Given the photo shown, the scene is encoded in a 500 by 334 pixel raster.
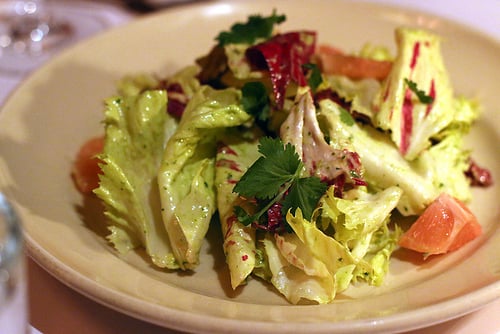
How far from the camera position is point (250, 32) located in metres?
2.49

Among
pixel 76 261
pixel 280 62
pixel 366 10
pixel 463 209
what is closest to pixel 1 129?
pixel 76 261

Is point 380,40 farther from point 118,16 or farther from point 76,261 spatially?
point 76,261

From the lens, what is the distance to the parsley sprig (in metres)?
1.90

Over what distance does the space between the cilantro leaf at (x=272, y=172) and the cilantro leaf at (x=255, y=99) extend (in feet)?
0.95

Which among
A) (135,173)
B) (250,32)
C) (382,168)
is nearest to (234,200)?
(135,173)

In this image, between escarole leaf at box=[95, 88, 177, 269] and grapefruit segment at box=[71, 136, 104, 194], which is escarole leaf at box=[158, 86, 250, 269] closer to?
escarole leaf at box=[95, 88, 177, 269]

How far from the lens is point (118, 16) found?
3.86 metres

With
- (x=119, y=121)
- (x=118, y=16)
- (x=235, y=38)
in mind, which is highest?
(x=235, y=38)

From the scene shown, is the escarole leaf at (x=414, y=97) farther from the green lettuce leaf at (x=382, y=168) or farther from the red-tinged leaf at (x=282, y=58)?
the red-tinged leaf at (x=282, y=58)

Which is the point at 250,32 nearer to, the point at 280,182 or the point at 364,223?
the point at 280,182

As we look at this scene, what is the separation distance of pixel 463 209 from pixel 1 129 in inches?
60.5

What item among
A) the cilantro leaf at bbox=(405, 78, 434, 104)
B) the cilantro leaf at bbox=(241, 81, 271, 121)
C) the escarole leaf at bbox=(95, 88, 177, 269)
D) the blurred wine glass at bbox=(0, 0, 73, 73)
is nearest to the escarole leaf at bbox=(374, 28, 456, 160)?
the cilantro leaf at bbox=(405, 78, 434, 104)

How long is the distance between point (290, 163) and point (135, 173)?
0.53m

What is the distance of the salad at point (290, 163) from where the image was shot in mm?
1911
